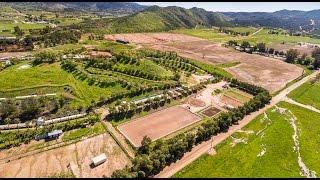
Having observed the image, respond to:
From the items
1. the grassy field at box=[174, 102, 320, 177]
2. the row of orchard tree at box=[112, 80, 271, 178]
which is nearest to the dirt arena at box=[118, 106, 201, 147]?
the row of orchard tree at box=[112, 80, 271, 178]

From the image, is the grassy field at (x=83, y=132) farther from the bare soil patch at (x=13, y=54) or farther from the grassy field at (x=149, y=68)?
the bare soil patch at (x=13, y=54)

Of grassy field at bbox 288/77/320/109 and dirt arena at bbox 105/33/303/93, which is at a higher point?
dirt arena at bbox 105/33/303/93

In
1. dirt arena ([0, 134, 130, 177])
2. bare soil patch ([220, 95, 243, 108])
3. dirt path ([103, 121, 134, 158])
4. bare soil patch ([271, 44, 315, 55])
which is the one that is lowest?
dirt arena ([0, 134, 130, 177])

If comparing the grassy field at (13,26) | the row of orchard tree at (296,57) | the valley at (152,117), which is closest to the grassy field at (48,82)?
the valley at (152,117)

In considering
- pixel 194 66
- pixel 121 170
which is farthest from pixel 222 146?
pixel 194 66

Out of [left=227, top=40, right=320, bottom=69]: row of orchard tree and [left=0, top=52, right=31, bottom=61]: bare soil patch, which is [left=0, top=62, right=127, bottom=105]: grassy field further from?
[left=227, top=40, right=320, bottom=69]: row of orchard tree

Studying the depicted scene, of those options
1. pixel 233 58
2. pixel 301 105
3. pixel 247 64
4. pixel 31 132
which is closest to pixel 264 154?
pixel 301 105

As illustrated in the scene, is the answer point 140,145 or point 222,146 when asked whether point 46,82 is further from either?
point 222,146
